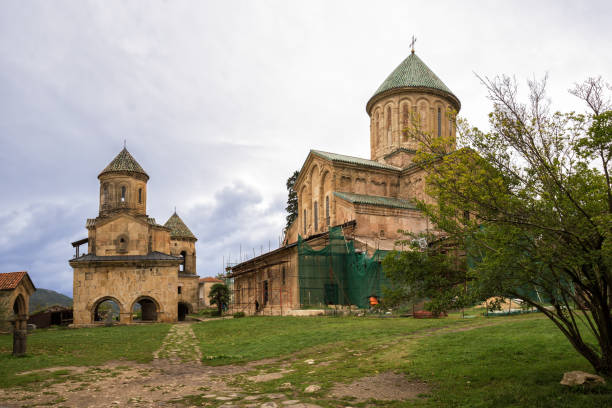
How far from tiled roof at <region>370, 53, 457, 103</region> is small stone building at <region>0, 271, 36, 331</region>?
25491 millimetres

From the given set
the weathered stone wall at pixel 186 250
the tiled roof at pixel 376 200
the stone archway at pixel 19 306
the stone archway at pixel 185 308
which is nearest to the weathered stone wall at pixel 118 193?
the stone archway at pixel 19 306

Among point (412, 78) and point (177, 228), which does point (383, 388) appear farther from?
point (177, 228)

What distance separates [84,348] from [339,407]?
11194 millimetres

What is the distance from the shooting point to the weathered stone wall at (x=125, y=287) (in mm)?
28531

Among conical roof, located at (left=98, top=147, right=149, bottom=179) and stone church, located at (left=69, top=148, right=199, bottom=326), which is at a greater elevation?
conical roof, located at (left=98, top=147, right=149, bottom=179)

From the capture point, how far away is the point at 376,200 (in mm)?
29609

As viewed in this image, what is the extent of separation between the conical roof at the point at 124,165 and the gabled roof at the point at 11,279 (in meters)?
12.6

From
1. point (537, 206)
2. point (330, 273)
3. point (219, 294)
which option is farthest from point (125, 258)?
point (537, 206)

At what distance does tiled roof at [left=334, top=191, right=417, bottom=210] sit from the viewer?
28.4 m

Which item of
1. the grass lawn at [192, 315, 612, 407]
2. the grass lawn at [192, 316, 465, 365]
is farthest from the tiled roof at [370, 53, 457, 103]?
the grass lawn at [192, 315, 612, 407]

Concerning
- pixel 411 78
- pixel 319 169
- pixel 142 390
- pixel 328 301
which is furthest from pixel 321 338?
pixel 411 78

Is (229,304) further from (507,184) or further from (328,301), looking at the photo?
(507,184)

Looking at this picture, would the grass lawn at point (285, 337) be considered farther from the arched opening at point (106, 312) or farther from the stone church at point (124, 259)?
the stone church at point (124, 259)

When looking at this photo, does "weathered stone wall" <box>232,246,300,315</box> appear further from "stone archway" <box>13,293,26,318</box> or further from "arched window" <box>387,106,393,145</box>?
"stone archway" <box>13,293,26,318</box>
